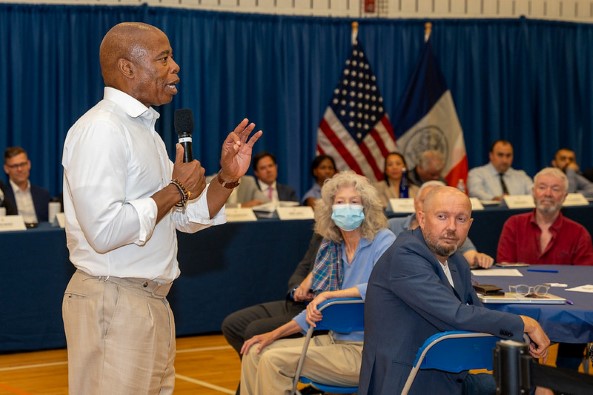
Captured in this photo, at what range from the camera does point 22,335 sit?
680 cm

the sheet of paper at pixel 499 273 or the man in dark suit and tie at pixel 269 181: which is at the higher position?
the man in dark suit and tie at pixel 269 181

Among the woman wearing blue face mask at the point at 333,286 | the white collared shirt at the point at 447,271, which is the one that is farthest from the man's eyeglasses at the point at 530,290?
the woman wearing blue face mask at the point at 333,286

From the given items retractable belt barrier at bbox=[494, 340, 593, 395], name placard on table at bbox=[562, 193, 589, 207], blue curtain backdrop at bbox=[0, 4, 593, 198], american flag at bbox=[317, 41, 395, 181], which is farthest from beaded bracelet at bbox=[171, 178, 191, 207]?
american flag at bbox=[317, 41, 395, 181]

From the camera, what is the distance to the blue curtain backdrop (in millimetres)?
9938

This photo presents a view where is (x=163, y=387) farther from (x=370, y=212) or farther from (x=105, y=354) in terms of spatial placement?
(x=370, y=212)

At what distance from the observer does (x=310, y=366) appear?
4.39 metres

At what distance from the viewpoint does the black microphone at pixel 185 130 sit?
2.85 metres

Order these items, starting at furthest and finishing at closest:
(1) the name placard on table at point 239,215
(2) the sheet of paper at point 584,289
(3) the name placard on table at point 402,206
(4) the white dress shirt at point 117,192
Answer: (3) the name placard on table at point 402,206 < (1) the name placard on table at point 239,215 < (2) the sheet of paper at point 584,289 < (4) the white dress shirt at point 117,192

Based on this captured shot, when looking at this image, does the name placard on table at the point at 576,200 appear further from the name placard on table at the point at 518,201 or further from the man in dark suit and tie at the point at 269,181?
the man in dark suit and tie at the point at 269,181

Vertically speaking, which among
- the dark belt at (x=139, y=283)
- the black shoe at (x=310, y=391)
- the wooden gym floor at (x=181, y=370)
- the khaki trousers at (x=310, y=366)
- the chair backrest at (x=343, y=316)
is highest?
the dark belt at (x=139, y=283)

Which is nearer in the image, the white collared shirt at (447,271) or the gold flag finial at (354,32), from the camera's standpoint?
the white collared shirt at (447,271)

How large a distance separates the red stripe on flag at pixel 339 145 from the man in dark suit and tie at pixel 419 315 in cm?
712

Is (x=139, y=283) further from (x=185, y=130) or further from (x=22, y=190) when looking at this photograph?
(x=22, y=190)

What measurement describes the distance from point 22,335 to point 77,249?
13.9 ft
